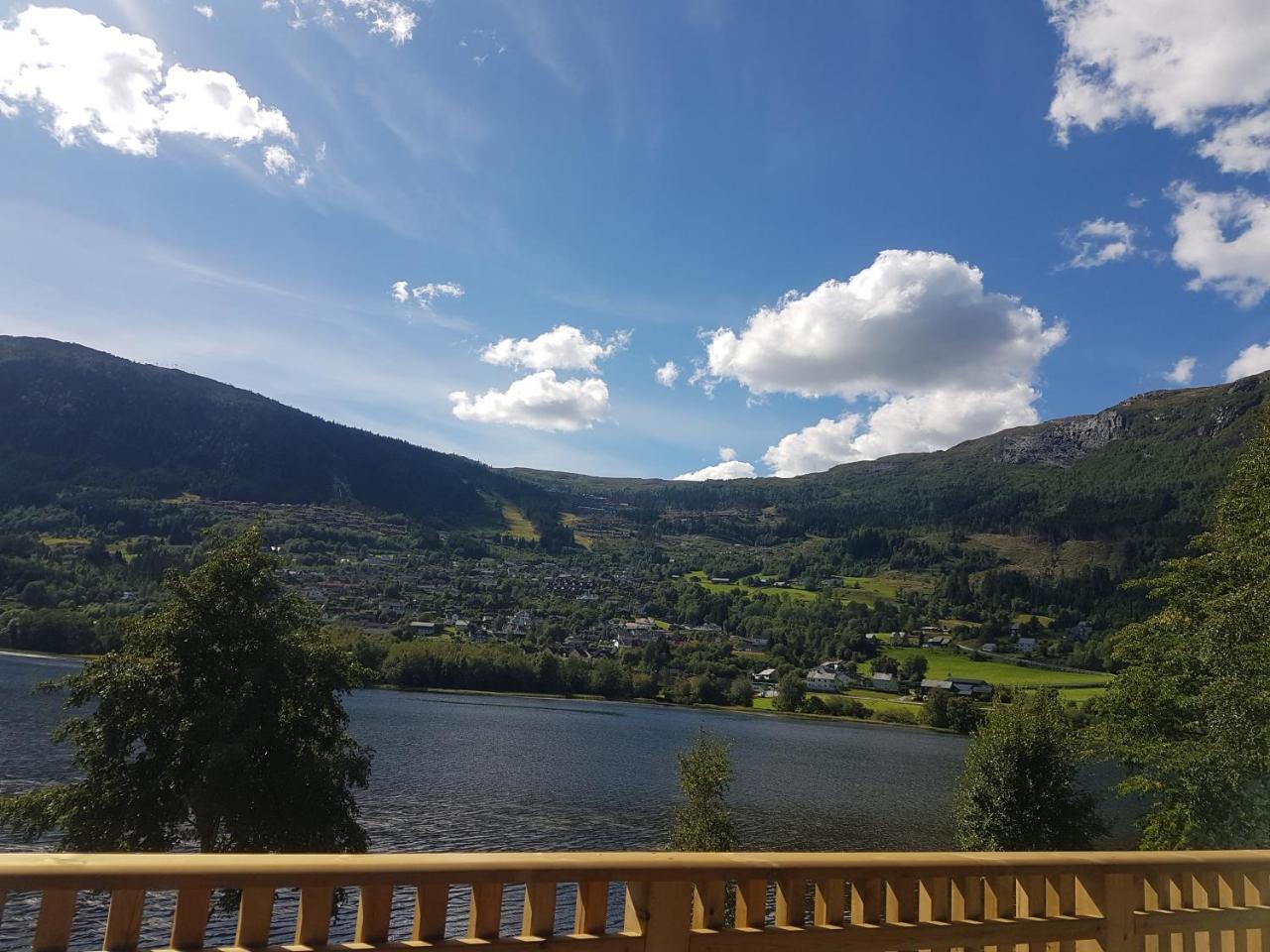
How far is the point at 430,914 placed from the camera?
3.09 m

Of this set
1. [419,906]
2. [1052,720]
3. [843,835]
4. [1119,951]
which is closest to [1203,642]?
[1052,720]

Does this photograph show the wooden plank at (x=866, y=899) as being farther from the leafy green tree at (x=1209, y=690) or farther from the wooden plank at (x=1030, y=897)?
the leafy green tree at (x=1209, y=690)

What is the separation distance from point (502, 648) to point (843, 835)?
83282 millimetres

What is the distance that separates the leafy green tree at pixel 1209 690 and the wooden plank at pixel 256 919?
1901 cm

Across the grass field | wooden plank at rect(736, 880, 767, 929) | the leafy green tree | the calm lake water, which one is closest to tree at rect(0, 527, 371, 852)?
the calm lake water

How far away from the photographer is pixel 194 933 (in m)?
2.82

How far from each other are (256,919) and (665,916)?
160 cm

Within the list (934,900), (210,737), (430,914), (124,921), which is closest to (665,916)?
(430,914)

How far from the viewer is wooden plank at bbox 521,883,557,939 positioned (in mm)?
3217

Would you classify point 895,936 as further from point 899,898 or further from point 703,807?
point 703,807

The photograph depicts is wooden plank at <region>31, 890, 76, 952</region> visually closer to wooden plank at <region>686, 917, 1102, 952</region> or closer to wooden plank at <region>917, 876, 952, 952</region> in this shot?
wooden plank at <region>686, 917, 1102, 952</region>

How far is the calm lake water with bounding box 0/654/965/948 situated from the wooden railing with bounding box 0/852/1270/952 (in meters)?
26.1

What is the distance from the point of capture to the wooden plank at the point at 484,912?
3131 mm

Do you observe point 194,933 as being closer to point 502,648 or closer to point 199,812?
point 199,812
